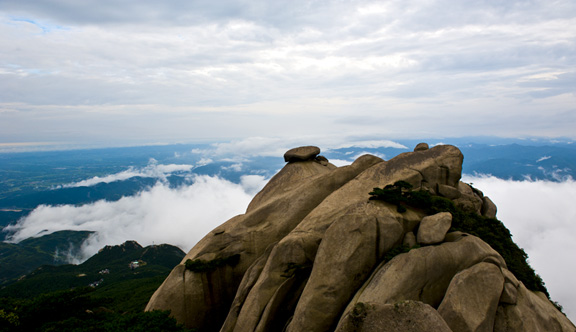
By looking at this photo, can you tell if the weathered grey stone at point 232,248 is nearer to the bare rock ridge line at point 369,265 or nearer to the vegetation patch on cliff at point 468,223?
the bare rock ridge line at point 369,265

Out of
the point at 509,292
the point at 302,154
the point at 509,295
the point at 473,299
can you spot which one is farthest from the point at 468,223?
the point at 302,154

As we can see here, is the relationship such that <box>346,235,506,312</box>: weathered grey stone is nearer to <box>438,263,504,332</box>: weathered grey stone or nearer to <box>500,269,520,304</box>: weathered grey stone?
<box>438,263,504,332</box>: weathered grey stone

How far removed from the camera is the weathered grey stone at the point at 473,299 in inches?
626

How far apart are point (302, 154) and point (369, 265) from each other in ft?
66.8

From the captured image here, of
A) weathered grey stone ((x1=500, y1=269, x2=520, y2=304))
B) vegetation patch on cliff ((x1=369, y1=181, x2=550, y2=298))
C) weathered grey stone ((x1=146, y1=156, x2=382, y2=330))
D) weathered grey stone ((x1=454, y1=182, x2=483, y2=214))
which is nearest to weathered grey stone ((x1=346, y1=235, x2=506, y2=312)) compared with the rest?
weathered grey stone ((x1=500, y1=269, x2=520, y2=304))

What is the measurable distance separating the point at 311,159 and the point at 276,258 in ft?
60.1

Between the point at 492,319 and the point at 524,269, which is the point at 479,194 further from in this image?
the point at 492,319

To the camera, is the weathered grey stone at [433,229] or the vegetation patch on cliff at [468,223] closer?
the weathered grey stone at [433,229]

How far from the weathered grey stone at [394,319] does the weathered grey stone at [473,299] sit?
2000 mm

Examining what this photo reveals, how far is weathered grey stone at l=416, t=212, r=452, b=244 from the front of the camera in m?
19.9

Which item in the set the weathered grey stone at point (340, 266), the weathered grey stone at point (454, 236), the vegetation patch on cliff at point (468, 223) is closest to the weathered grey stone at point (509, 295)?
the weathered grey stone at point (454, 236)

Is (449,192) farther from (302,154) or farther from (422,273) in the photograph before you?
(302,154)

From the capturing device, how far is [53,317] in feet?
81.8

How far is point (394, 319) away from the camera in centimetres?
1459
